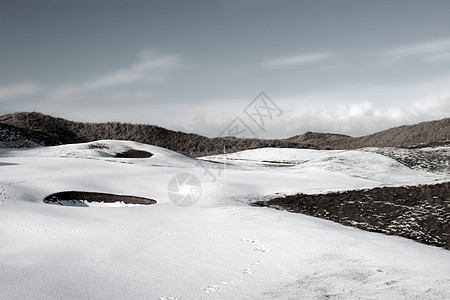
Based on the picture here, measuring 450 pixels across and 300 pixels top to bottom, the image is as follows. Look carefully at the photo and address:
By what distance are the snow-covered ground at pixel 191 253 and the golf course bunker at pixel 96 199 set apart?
0.55m

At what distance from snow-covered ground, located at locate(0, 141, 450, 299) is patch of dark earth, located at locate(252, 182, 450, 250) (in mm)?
1667

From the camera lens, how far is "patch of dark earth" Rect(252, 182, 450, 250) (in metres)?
16.1

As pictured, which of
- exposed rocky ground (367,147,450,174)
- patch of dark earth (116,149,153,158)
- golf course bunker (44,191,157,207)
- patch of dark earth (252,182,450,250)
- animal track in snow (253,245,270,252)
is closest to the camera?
animal track in snow (253,245,270,252)

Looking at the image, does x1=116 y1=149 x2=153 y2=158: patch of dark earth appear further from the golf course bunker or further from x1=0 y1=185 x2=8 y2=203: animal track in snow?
x1=0 y1=185 x2=8 y2=203: animal track in snow

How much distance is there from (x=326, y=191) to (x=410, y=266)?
1369cm

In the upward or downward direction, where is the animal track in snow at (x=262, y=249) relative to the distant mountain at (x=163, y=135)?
downward

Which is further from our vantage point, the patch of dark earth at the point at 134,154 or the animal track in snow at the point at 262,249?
the patch of dark earth at the point at 134,154

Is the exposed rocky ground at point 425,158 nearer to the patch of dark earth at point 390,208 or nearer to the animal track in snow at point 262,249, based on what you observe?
the patch of dark earth at point 390,208

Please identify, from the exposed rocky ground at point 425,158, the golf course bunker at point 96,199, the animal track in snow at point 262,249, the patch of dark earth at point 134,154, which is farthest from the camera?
the patch of dark earth at point 134,154

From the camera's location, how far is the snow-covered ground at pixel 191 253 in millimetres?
9320

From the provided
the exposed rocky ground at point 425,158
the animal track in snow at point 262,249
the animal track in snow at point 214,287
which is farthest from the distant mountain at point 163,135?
the animal track in snow at point 214,287

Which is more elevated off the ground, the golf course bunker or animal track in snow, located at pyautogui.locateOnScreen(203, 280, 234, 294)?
the golf course bunker

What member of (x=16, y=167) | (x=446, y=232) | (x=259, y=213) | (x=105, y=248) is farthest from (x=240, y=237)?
(x=16, y=167)

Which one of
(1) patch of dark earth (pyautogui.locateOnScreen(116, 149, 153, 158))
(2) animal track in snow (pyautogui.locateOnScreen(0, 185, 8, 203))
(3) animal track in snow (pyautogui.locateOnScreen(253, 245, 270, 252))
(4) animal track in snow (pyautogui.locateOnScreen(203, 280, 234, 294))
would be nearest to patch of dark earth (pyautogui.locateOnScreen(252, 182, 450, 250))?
(3) animal track in snow (pyautogui.locateOnScreen(253, 245, 270, 252))
